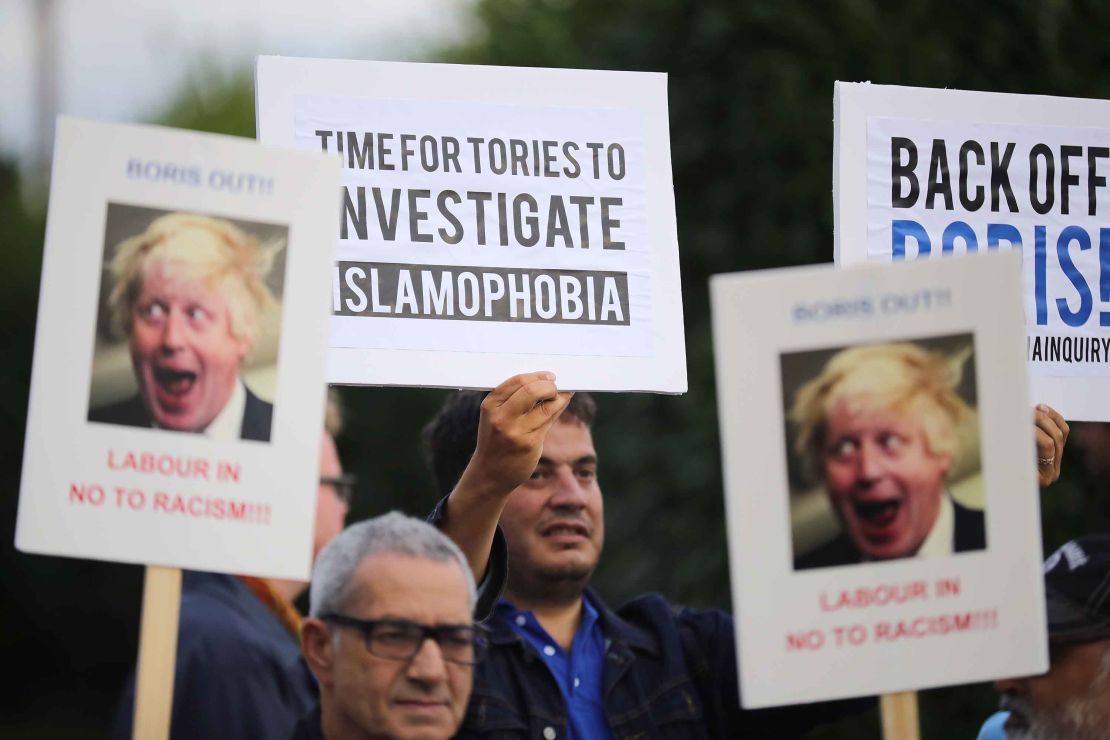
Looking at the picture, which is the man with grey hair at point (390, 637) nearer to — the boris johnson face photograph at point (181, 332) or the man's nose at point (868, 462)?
the boris johnson face photograph at point (181, 332)

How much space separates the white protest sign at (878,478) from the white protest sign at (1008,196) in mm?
799

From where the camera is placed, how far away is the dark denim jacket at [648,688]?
3.34 m

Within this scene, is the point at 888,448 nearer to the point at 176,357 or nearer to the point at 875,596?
the point at 875,596

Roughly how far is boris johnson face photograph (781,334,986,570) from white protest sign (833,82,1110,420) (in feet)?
2.67

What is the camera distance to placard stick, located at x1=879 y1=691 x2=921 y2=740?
283 centimetres

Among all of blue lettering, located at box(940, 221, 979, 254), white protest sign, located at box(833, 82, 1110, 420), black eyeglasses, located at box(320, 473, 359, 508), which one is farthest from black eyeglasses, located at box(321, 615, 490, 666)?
black eyeglasses, located at box(320, 473, 359, 508)

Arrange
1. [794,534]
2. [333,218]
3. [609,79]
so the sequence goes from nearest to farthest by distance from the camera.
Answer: [794,534] → [333,218] → [609,79]

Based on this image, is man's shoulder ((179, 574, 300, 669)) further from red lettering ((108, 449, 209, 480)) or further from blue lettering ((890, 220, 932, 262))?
blue lettering ((890, 220, 932, 262))

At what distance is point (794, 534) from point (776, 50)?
15.5ft

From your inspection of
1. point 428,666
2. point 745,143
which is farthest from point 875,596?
point 745,143

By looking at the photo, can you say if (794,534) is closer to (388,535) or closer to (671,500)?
(388,535)

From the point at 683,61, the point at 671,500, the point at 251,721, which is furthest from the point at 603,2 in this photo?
the point at 251,721

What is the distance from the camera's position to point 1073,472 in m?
6.92

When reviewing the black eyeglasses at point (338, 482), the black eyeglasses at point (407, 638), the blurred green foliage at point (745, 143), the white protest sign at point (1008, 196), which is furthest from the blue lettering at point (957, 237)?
the blurred green foliage at point (745, 143)
